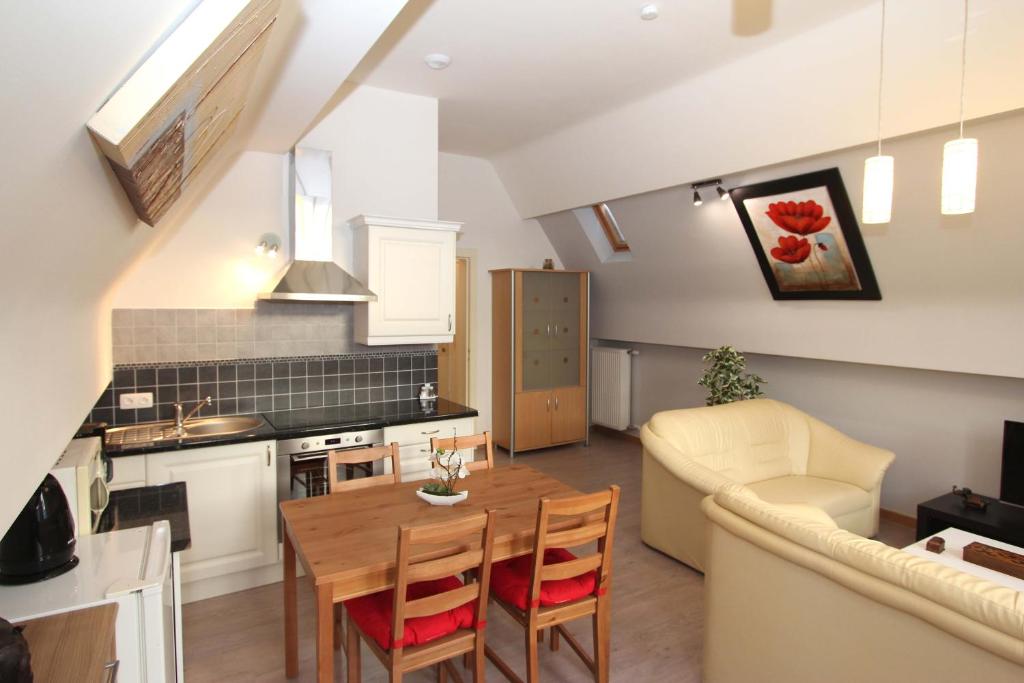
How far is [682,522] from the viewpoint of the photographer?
3510mm

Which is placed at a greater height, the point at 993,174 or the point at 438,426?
the point at 993,174

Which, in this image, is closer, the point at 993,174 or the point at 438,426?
the point at 993,174

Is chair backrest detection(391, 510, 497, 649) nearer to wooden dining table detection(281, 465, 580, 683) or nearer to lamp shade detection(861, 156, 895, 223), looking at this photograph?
wooden dining table detection(281, 465, 580, 683)

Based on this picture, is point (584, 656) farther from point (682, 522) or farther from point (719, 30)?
point (719, 30)

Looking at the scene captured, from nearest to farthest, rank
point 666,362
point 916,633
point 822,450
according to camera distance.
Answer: point 916,633 → point 822,450 → point 666,362

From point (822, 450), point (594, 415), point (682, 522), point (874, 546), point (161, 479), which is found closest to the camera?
point (874, 546)

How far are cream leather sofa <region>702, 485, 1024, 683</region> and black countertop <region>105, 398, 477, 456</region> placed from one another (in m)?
1.93

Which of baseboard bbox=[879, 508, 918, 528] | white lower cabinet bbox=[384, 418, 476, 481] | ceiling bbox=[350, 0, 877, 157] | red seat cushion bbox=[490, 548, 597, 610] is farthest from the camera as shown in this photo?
baseboard bbox=[879, 508, 918, 528]

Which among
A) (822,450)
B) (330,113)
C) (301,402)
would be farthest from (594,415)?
(330,113)

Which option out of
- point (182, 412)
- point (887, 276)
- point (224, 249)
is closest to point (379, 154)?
point (224, 249)

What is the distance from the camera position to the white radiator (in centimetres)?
651

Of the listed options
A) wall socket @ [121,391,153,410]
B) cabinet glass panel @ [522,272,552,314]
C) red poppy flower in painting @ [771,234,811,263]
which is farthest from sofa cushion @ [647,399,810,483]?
wall socket @ [121,391,153,410]

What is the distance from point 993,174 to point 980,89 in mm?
632

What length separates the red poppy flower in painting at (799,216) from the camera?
12.8ft
